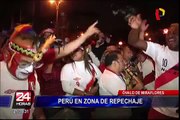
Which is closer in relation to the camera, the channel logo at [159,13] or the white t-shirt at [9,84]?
the channel logo at [159,13]

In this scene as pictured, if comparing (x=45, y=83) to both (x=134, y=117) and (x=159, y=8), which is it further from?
(x=159, y=8)

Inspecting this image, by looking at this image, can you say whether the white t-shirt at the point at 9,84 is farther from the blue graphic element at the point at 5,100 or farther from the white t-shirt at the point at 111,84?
the white t-shirt at the point at 111,84

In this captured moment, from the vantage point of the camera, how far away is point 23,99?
12.2 feet

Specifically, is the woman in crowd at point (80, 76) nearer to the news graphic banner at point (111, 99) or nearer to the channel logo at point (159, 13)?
the news graphic banner at point (111, 99)

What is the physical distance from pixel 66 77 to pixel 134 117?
739 millimetres

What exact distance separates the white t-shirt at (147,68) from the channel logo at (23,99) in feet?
3.40

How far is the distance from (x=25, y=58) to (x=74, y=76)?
18.6 inches

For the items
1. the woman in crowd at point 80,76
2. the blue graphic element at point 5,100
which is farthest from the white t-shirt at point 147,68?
the blue graphic element at point 5,100

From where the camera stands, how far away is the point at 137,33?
3.63m

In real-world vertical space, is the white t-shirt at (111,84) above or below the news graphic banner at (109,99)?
above

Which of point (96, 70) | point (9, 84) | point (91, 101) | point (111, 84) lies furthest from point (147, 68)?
point (9, 84)

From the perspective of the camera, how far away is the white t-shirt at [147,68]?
12.1 feet

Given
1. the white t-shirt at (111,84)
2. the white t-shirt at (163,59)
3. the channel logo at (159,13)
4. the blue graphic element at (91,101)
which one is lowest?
the blue graphic element at (91,101)

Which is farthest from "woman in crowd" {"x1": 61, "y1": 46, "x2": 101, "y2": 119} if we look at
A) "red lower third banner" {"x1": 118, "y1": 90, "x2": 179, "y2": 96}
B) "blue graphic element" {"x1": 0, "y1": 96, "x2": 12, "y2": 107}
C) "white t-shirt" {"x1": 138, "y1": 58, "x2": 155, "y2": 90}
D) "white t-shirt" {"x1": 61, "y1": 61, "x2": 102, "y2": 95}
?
"blue graphic element" {"x1": 0, "y1": 96, "x2": 12, "y2": 107}
